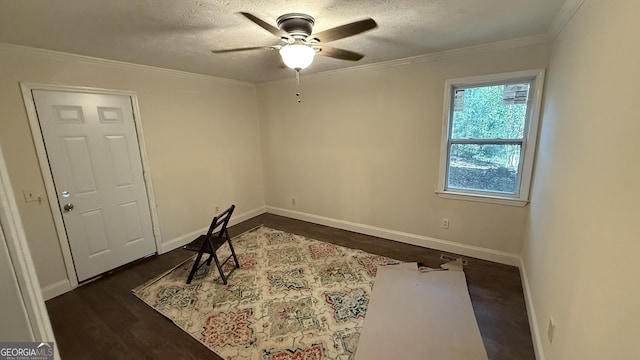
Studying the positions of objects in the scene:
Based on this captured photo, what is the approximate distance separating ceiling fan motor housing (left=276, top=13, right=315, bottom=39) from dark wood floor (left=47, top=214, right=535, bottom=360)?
7.84 feet

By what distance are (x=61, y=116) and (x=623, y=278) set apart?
13.3ft

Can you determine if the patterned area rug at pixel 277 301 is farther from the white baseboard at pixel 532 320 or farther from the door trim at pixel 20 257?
the door trim at pixel 20 257

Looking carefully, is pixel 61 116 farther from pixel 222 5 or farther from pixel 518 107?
pixel 518 107

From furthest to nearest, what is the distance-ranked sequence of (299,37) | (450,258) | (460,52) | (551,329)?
1. (450,258)
2. (460,52)
3. (299,37)
4. (551,329)

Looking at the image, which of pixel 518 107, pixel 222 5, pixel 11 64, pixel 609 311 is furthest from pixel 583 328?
pixel 11 64

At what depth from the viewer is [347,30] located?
1.60 metres

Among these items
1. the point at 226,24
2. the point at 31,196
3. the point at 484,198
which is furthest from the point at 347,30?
the point at 31,196

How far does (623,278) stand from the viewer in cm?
92

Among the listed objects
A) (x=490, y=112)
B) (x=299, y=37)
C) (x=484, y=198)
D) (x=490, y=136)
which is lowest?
(x=484, y=198)

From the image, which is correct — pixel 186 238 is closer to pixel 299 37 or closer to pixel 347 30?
pixel 299 37

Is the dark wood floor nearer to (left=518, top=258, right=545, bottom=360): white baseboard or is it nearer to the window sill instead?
(left=518, top=258, right=545, bottom=360): white baseboard

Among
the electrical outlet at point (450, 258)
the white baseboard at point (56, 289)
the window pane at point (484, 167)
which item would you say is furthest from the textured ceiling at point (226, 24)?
the electrical outlet at point (450, 258)

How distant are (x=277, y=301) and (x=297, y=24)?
2319mm

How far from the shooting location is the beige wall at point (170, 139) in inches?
90.5
